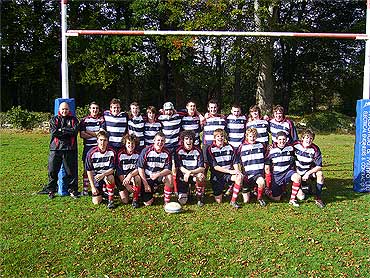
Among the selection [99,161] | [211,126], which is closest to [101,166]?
[99,161]

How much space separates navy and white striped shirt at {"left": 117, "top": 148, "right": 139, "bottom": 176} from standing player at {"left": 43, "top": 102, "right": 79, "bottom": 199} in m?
0.80

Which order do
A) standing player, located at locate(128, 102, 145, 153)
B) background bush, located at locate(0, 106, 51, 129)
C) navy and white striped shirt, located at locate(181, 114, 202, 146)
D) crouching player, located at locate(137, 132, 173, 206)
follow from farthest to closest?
background bush, located at locate(0, 106, 51, 129) < navy and white striped shirt, located at locate(181, 114, 202, 146) < standing player, located at locate(128, 102, 145, 153) < crouching player, located at locate(137, 132, 173, 206)

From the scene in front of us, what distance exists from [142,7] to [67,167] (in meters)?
16.6

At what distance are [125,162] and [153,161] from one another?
0.40 m

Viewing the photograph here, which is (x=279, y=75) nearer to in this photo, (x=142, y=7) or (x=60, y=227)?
(x=142, y=7)

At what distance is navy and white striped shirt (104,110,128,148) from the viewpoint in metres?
6.38

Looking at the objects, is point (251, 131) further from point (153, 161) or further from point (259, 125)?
point (153, 161)

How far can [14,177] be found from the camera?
780cm

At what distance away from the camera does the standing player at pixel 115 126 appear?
638cm

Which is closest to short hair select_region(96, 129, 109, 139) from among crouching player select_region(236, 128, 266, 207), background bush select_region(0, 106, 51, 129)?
crouching player select_region(236, 128, 266, 207)

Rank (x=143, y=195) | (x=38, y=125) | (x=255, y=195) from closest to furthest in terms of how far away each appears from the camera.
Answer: (x=143, y=195) → (x=255, y=195) → (x=38, y=125)

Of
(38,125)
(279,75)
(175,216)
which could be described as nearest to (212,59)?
(279,75)

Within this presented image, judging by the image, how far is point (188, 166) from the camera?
610cm

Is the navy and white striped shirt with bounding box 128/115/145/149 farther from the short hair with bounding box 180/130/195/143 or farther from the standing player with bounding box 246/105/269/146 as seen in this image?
the standing player with bounding box 246/105/269/146
